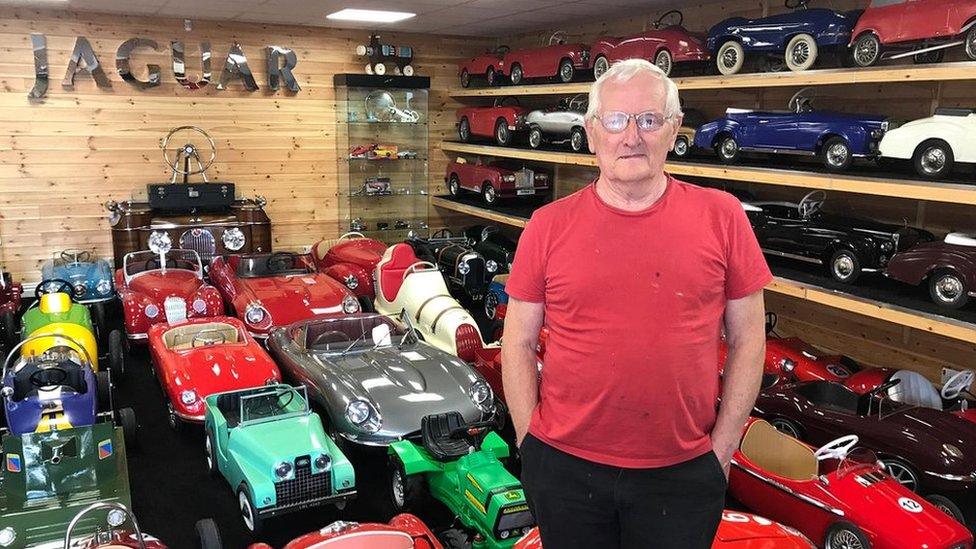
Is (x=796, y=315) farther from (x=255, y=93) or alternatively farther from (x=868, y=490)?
(x=255, y=93)

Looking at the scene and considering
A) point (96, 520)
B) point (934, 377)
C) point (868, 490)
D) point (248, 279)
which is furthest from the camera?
point (248, 279)

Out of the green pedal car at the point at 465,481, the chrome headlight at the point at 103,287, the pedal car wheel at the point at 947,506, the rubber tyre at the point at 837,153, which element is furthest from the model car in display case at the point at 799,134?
the chrome headlight at the point at 103,287

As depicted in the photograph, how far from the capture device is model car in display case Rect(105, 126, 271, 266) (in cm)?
919

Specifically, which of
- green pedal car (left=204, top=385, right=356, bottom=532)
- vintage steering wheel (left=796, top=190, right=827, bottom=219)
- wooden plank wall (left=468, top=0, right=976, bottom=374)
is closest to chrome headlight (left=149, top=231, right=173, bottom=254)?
green pedal car (left=204, top=385, right=356, bottom=532)

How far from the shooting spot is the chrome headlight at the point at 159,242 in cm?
798

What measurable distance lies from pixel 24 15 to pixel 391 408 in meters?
7.64

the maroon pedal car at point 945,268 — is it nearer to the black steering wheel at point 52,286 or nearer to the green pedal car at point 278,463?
the green pedal car at point 278,463

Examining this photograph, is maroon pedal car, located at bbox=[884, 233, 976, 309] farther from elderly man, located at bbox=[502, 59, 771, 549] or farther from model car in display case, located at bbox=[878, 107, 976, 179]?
elderly man, located at bbox=[502, 59, 771, 549]

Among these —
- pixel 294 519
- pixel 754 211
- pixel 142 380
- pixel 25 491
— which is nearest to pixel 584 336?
pixel 294 519

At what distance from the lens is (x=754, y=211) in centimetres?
683

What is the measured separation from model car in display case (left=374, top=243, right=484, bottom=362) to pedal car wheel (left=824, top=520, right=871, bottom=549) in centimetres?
327

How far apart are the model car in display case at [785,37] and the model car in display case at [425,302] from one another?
335cm

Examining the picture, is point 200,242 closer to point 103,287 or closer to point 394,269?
point 103,287

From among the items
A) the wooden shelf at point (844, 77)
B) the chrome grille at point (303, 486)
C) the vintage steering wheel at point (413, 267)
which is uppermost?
the wooden shelf at point (844, 77)
